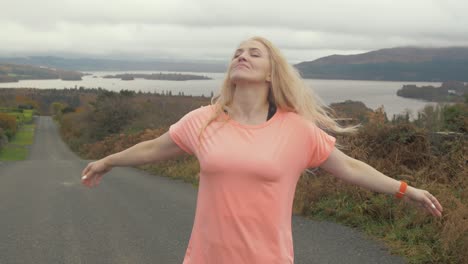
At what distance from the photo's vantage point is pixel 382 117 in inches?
365

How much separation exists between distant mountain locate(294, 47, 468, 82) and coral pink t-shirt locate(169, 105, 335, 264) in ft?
87.6

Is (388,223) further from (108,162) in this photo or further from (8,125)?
(8,125)

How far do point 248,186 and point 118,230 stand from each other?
18.0 ft

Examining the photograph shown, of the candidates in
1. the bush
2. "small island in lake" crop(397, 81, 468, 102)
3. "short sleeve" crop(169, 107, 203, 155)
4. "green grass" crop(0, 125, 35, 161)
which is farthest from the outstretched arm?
the bush

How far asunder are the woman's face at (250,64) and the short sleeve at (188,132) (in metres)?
0.26

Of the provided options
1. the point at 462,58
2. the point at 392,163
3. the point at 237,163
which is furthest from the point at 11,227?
the point at 462,58

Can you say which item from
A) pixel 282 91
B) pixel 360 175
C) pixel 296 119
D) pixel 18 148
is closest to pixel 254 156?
pixel 296 119

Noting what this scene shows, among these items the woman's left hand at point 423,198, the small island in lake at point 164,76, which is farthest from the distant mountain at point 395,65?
the small island in lake at point 164,76

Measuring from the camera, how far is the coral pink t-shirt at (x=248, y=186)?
2160 millimetres

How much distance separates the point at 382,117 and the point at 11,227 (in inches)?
255

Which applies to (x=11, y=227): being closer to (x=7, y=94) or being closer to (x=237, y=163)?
(x=237, y=163)

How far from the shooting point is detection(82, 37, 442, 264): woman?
2.17 meters

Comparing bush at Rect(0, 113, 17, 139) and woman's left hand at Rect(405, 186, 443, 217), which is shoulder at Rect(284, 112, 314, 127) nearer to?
woman's left hand at Rect(405, 186, 443, 217)

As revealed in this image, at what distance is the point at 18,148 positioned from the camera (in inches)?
2621
